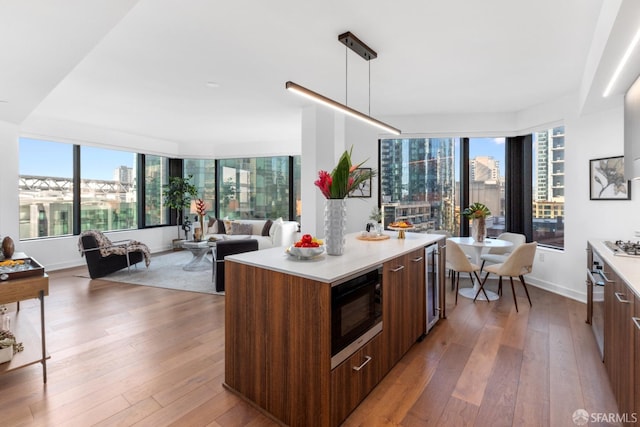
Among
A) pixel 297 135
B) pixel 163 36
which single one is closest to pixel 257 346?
pixel 163 36

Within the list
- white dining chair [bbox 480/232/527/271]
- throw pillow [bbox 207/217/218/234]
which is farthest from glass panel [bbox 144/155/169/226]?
white dining chair [bbox 480/232/527/271]

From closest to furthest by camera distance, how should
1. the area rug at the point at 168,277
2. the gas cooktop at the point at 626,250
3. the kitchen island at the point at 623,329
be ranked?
the kitchen island at the point at 623,329 → the gas cooktop at the point at 626,250 → the area rug at the point at 168,277

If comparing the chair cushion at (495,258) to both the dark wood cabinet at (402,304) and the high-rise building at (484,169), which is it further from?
the dark wood cabinet at (402,304)

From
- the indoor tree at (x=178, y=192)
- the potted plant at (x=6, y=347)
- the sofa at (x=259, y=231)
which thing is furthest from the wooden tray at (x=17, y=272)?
the indoor tree at (x=178, y=192)

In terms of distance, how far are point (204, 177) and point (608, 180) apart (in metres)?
8.11

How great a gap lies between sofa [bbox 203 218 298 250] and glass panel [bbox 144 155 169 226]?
4.51ft

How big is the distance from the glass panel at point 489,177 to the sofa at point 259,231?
140 inches

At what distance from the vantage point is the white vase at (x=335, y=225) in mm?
2248

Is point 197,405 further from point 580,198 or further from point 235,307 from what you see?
point 580,198

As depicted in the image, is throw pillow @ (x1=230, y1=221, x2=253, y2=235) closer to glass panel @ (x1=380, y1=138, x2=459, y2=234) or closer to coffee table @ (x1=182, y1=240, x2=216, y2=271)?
coffee table @ (x1=182, y1=240, x2=216, y2=271)

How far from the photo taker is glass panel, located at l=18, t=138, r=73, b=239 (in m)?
5.46

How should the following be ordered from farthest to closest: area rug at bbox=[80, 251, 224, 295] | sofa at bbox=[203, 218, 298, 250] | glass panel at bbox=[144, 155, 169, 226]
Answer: glass panel at bbox=[144, 155, 169, 226]
sofa at bbox=[203, 218, 298, 250]
area rug at bbox=[80, 251, 224, 295]

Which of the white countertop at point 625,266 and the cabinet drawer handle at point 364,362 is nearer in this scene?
the white countertop at point 625,266

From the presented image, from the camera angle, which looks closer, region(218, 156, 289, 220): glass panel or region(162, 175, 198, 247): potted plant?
region(162, 175, 198, 247): potted plant
